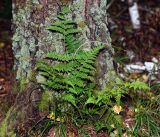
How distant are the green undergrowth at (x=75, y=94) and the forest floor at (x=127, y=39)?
33.4 inches

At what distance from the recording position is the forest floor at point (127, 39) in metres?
4.88

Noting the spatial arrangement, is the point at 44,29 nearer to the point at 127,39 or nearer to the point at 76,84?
the point at 76,84

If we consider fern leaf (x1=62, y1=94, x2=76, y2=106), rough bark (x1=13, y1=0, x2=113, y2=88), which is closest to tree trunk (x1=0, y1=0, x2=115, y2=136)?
rough bark (x1=13, y1=0, x2=113, y2=88)

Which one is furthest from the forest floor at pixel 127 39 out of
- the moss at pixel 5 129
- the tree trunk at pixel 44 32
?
the tree trunk at pixel 44 32

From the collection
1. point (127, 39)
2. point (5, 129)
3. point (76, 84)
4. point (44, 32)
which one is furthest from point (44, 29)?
point (127, 39)

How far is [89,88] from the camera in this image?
3.60 meters

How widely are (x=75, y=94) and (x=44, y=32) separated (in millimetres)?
636

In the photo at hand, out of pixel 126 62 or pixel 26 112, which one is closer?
pixel 26 112

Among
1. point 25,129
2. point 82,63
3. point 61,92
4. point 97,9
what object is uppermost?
point 97,9

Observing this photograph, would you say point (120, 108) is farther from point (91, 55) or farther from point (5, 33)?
point (5, 33)

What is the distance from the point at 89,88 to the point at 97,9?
0.73 meters

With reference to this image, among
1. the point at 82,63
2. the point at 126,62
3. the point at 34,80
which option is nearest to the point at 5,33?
the point at 126,62

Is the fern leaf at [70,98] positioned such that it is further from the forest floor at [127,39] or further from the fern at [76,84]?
the forest floor at [127,39]

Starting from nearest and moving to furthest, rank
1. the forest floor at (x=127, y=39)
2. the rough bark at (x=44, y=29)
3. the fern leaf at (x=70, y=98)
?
the fern leaf at (x=70, y=98), the rough bark at (x=44, y=29), the forest floor at (x=127, y=39)
